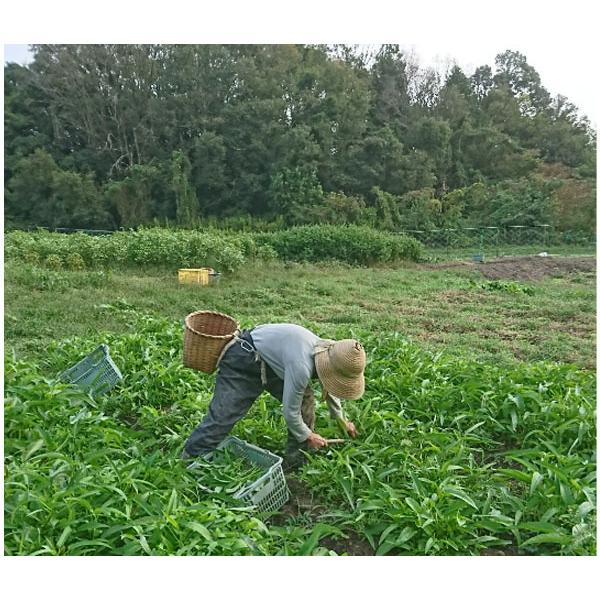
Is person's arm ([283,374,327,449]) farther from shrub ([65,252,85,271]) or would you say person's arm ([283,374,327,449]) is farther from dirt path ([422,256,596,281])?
dirt path ([422,256,596,281])

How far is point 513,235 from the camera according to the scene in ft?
40.1

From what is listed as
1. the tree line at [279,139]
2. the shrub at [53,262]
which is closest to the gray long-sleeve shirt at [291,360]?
the shrub at [53,262]

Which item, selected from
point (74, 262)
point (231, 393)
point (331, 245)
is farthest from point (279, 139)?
point (231, 393)

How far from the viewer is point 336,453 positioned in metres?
2.75

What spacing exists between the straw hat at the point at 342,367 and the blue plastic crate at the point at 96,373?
1.45 metres

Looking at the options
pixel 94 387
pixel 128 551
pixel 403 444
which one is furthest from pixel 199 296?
pixel 128 551

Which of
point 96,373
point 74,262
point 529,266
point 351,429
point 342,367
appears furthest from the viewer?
point 529,266

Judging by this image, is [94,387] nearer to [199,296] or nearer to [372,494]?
[372,494]

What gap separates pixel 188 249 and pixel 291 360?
19.4ft

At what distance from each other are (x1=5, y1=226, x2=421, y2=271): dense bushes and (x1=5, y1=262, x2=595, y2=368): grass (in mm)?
289

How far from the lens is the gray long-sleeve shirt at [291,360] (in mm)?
2520

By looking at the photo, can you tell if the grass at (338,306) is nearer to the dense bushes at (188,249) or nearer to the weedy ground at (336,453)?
the weedy ground at (336,453)

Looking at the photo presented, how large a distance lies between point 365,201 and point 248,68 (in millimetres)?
3605

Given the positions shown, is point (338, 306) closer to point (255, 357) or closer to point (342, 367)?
point (255, 357)
